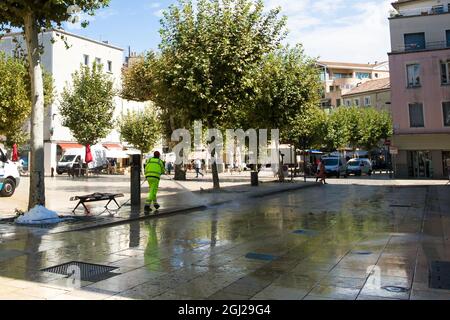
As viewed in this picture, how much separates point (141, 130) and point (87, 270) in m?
33.0

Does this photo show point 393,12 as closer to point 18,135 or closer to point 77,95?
point 77,95

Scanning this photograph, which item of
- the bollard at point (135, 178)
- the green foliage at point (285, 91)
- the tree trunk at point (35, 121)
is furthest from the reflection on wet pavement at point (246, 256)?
the green foliage at point (285, 91)

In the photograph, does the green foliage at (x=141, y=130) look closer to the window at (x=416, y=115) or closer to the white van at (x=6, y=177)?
the white van at (x=6, y=177)

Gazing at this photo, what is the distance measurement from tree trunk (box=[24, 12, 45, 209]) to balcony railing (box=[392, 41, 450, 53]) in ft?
107

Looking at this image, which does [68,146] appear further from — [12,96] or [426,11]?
[426,11]

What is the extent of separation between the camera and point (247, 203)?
15.9 meters

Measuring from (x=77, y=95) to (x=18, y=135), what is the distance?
767 cm

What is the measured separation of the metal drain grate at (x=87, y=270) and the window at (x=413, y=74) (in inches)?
1382

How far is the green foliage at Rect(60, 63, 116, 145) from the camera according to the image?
32625mm

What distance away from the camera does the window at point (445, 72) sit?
34312mm

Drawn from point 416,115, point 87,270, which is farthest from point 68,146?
point 87,270

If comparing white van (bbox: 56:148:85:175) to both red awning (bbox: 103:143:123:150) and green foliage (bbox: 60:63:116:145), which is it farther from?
red awning (bbox: 103:143:123:150)

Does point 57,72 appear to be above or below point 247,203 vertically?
above

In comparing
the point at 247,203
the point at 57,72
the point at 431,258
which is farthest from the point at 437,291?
the point at 57,72
